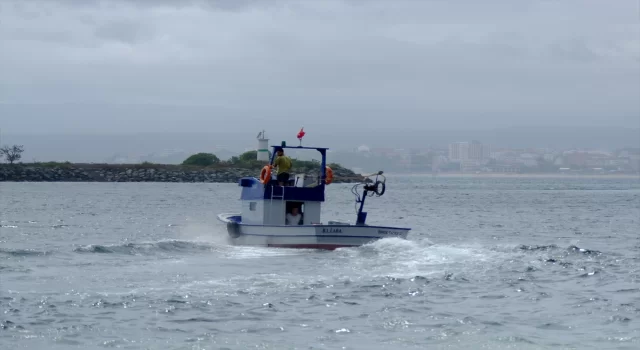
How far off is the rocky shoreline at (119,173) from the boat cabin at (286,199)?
3262 inches

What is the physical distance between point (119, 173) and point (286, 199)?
302 feet

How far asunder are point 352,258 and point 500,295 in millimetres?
6326

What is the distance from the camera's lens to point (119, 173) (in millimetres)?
118125

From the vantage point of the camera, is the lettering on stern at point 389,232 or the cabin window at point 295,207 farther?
the cabin window at point 295,207

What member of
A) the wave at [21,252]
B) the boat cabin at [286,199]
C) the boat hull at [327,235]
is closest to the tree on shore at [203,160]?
the boat cabin at [286,199]

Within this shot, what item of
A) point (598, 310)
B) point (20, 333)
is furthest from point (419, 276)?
point (20, 333)

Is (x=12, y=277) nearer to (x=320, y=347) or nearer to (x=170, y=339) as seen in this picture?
(x=170, y=339)

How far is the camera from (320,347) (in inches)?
587

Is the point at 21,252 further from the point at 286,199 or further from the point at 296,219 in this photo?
the point at 296,219

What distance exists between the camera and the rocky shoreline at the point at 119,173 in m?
114

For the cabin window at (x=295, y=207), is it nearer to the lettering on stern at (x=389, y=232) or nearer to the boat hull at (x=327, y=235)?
the boat hull at (x=327, y=235)

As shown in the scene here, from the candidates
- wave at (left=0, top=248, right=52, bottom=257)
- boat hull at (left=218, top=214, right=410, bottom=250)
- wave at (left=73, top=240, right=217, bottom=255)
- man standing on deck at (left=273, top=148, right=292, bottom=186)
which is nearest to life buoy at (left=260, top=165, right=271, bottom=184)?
man standing on deck at (left=273, top=148, right=292, bottom=186)

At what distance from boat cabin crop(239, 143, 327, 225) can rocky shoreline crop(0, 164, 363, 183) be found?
82.9 m

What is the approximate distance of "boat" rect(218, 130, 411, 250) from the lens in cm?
2709
